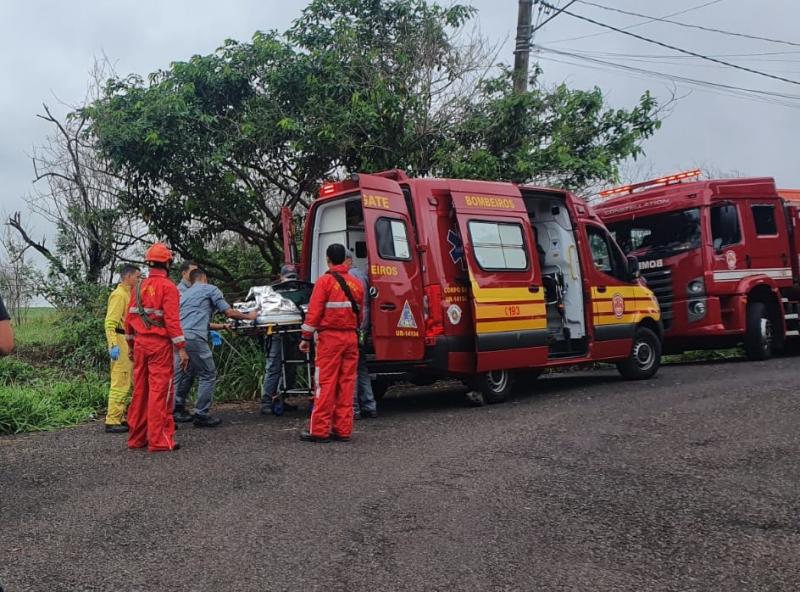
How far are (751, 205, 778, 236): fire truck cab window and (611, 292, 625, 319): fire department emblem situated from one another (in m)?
4.04

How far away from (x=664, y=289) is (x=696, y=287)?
0.55m

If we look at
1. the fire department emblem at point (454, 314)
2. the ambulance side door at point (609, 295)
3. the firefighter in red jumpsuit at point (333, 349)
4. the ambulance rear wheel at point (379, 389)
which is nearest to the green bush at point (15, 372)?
the ambulance rear wheel at point (379, 389)

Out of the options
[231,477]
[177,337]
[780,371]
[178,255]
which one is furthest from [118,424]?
[780,371]

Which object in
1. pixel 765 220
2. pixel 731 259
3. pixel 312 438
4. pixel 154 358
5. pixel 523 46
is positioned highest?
pixel 523 46

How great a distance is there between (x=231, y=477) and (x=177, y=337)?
5.46ft

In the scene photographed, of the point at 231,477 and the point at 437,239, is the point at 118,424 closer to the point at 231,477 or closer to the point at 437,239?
the point at 231,477

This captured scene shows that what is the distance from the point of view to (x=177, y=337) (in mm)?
6938

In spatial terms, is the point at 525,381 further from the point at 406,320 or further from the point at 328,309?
the point at 328,309

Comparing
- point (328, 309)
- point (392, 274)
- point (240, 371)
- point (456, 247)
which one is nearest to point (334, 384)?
point (328, 309)

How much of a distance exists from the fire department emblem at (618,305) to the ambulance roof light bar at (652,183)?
3.84 metres

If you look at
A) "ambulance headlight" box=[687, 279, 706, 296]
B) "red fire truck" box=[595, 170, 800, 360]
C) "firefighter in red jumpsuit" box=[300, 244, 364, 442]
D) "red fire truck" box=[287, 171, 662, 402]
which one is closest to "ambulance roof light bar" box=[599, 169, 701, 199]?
"red fire truck" box=[595, 170, 800, 360]

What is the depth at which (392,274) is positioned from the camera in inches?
326

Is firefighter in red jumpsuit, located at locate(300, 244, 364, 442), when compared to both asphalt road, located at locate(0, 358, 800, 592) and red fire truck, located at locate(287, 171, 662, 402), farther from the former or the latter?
red fire truck, located at locate(287, 171, 662, 402)

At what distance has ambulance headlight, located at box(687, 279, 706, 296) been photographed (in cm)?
1282
